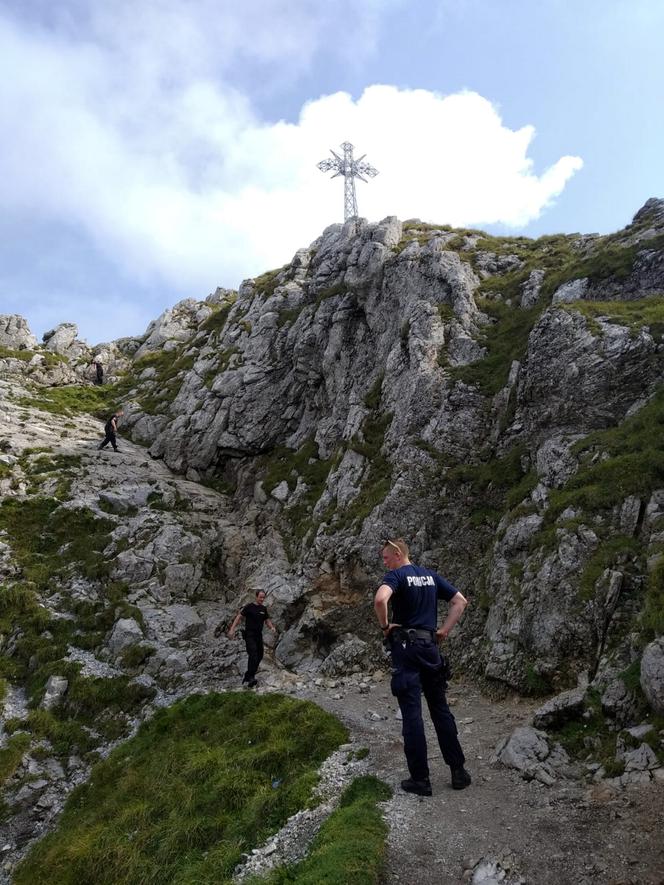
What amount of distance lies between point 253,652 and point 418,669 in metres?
11.2

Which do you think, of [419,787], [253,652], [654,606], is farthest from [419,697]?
[253,652]

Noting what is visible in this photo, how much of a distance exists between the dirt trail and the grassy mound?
272 cm

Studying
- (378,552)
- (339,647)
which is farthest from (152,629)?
(378,552)

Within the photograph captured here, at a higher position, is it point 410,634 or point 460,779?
point 410,634

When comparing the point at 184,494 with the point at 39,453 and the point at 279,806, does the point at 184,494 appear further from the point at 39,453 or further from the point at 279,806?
the point at 279,806

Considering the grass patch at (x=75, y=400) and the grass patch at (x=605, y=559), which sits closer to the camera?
the grass patch at (x=605, y=559)

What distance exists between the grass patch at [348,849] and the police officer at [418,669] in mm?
861

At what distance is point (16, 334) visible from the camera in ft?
185

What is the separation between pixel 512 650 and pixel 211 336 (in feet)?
148

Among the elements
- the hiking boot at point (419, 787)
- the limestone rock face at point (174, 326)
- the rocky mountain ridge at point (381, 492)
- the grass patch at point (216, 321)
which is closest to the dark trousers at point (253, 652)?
the rocky mountain ridge at point (381, 492)

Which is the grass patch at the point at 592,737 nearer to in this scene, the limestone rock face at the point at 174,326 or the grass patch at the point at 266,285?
the grass patch at the point at 266,285

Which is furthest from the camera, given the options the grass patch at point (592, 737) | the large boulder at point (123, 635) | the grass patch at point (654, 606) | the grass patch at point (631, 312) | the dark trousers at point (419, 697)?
the large boulder at point (123, 635)

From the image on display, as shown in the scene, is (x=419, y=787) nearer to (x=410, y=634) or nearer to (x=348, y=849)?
(x=348, y=849)

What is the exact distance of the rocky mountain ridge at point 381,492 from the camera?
13938 millimetres
